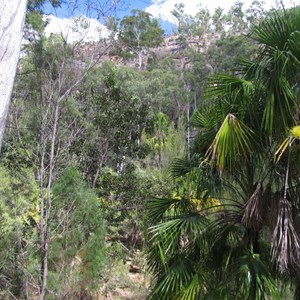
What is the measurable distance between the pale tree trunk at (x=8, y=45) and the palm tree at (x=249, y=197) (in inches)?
104

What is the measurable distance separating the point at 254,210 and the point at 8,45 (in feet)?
10.8

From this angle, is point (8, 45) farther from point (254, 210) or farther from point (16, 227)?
point (16, 227)

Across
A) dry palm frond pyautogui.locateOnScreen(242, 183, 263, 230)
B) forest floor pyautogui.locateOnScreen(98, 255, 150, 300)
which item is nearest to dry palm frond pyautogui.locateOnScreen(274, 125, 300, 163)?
dry palm frond pyautogui.locateOnScreen(242, 183, 263, 230)

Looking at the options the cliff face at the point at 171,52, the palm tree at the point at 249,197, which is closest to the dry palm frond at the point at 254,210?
the palm tree at the point at 249,197

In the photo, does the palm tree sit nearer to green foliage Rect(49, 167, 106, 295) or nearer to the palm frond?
the palm frond

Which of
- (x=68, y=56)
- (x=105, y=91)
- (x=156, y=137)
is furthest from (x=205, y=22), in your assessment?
(x=68, y=56)

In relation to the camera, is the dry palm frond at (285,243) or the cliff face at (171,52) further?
→ the cliff face at (171,52)

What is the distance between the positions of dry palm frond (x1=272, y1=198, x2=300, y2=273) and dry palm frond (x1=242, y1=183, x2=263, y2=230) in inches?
13.2

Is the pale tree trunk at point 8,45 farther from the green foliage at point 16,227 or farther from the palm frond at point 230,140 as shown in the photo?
the green foliage at point 16,227

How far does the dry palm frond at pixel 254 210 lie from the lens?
4.09 meters

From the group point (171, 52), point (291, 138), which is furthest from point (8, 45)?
point (171, 52)

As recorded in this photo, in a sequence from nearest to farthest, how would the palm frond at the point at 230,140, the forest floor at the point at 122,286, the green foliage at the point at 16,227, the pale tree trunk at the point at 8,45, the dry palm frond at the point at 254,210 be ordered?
the pale tree trunk at the point at 8,45
the palm frond at the point at 230,140
the dry palm frond at the point at 254,210
the green foliage at the point at 16,227
the forest floor at the point at 122,286

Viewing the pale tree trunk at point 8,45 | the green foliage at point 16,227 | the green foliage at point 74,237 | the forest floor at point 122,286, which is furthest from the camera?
the forest floor at point 122,286

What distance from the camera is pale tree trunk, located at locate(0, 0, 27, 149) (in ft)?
4.83
